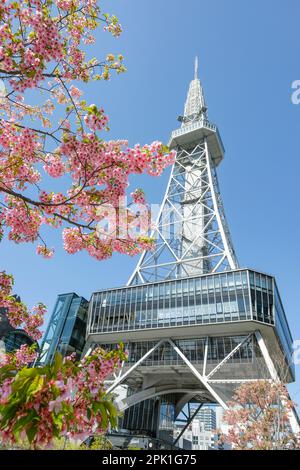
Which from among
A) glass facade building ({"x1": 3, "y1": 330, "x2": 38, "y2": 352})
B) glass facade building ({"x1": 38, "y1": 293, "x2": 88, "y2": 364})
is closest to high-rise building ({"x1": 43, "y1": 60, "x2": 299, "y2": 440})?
glass facade building ({"x1": 38, "y1": 293, "x2": 88, "y2": 364})

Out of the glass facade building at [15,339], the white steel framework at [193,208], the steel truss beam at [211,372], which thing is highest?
the white steel framework at [193,208]

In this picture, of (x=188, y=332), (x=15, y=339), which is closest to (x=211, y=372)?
(x=188, y=332)

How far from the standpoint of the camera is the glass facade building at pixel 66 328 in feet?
154

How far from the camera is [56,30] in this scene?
5426 millimetres

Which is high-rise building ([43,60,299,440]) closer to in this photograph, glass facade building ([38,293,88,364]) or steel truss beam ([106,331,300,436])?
steel truss beam ([106,331,300,436])

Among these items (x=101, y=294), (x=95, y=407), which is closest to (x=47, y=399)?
(x=95, y=407)

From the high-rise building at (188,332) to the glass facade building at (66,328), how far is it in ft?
18.8

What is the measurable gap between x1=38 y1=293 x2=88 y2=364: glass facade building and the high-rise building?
572cm

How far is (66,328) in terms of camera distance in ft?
159

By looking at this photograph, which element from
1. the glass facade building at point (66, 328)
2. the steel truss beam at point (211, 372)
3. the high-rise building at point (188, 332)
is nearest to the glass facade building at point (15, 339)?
the glass facade building at point (66, 328)

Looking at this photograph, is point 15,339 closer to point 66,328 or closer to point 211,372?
point 66,328

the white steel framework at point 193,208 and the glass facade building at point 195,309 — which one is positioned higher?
the white steel framework at point 193,208

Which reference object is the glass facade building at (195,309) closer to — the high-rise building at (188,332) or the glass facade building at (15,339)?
the high-rise building at (188,332)

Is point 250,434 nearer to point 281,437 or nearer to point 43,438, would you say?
point 281,437
